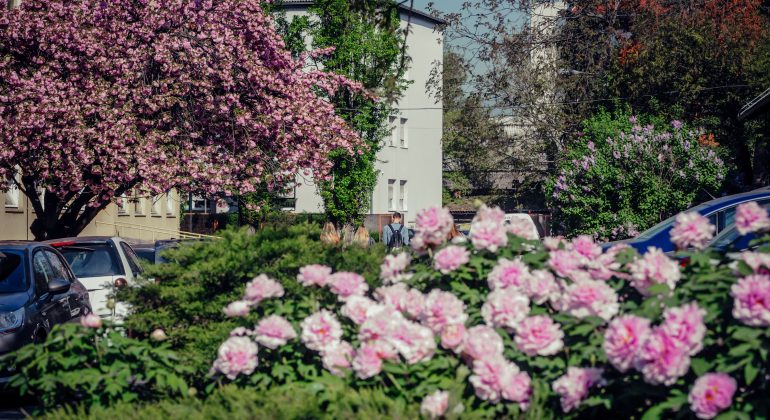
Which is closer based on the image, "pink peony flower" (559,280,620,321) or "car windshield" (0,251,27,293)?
"pink peony flower" (559,280,620,321)

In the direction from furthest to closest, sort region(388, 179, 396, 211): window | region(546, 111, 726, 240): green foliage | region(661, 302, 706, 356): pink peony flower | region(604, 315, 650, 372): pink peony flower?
region(388, 179, 396, 211): window
region(546, 111, 726, 240): green foliage
region(604, 315, 650, 372): pink peony flower
region(661, 302, 706, 356): pink peony flower

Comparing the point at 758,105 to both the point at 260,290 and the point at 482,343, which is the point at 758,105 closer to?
the point at 260,290

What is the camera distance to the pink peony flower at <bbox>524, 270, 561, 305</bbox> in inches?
204

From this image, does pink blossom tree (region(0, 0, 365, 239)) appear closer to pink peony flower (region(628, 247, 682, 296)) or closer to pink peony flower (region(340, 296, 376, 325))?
pink peony flower (region(340, 296, 376, 325))

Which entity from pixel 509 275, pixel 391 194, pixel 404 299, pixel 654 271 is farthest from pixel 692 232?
pixel 391 194

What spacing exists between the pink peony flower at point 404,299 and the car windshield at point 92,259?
33.1 feet

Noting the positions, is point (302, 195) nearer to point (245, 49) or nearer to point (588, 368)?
point (245, 49)

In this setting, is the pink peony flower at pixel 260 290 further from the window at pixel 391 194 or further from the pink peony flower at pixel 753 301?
the window at pixel 391 194

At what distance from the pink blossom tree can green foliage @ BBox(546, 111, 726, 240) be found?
801 cm

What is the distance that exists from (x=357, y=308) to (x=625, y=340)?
152 cm

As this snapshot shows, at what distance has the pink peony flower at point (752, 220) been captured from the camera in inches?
198

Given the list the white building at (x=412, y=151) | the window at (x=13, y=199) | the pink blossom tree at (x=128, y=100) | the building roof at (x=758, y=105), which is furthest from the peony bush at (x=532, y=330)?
the white building at (x=412, y=151)

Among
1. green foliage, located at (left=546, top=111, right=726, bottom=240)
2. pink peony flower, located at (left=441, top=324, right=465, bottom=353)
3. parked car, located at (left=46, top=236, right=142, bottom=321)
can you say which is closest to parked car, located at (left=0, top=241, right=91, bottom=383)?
parked car, located at (left=46, top=236, right=142, bottom=321)

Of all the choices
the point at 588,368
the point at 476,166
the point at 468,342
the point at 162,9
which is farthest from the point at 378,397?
the point at 476,166
